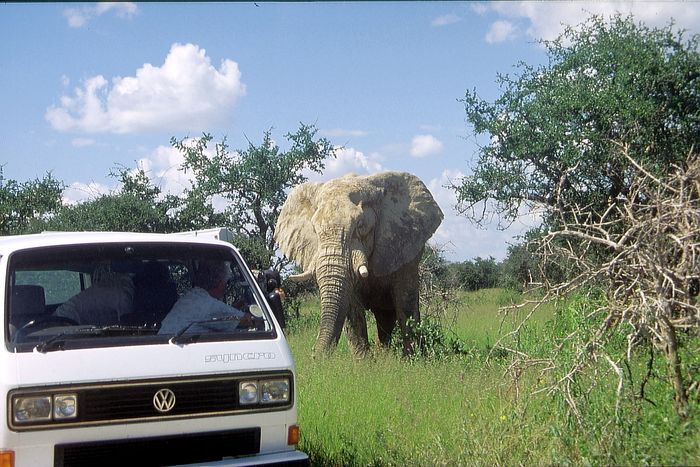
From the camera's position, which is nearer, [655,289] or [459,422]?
[655,289]

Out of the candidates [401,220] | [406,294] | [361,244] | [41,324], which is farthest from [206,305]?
[406,294]

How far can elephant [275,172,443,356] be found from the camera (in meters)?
12.2

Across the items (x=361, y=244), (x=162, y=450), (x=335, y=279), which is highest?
(x=361, y=244)

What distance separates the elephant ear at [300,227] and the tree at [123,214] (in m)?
5.43

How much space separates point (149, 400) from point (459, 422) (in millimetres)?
2670

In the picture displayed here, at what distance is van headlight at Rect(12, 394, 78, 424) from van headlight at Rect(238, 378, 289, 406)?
94cm

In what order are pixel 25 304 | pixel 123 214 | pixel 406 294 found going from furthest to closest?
pixel 123 214, pixel 406 294, pixel 25 304

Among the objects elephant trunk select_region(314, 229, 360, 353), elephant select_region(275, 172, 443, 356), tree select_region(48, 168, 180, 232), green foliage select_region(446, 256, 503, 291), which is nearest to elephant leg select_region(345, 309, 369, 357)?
elephant select_region(275, 172, 443, 356)

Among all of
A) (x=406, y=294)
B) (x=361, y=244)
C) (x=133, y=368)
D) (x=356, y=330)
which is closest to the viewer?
(x=133, y=368)

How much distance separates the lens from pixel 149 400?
5.22 m

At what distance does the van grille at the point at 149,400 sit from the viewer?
504 centimetres

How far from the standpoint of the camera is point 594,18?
1512 centimetres

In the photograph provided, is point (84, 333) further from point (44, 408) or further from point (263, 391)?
point (263, 391)

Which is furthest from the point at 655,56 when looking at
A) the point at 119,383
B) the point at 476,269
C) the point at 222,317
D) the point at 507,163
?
the point at 476,269
